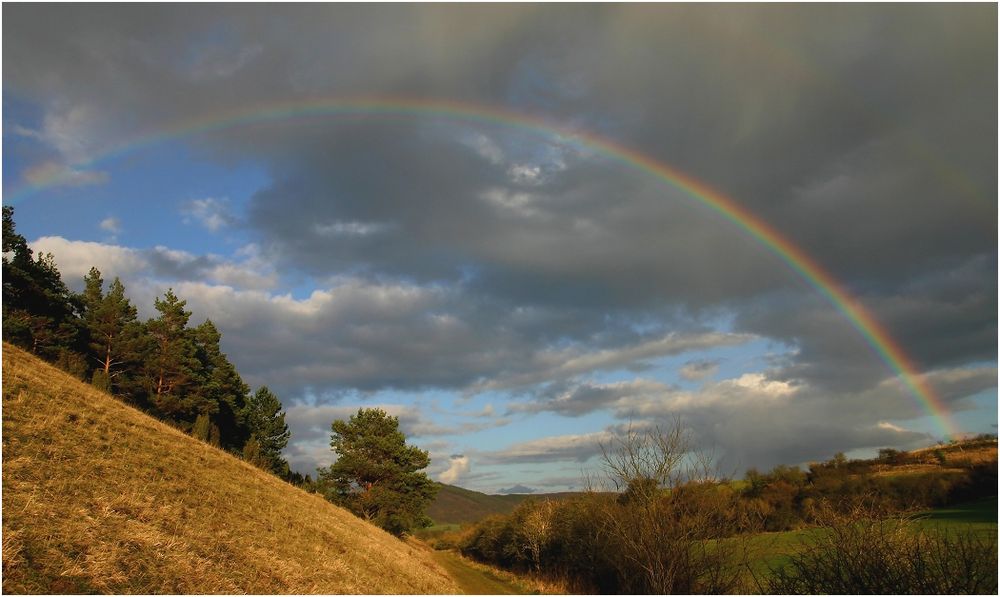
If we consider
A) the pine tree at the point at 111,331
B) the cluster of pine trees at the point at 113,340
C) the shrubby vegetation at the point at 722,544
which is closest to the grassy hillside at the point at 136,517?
the shrubby vegetation at the point at 722,544

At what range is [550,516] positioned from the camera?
6781 cm

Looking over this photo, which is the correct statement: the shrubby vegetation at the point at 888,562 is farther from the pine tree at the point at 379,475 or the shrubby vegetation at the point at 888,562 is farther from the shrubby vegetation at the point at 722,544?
the pine tree at the point at 379,475

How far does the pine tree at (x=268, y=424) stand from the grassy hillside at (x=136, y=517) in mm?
48839

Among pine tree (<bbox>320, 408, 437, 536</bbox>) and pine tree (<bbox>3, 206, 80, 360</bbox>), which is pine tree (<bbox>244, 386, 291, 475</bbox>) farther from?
pine tree (<bbox>3, 206, 80, 360</bbox>)

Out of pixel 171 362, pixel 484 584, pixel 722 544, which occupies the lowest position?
pixel 484 584

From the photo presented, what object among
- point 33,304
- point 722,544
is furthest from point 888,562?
point 33,304

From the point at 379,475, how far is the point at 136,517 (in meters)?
58.3

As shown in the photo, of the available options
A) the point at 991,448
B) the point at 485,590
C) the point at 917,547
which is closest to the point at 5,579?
the point at 917,547

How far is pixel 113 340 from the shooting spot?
161ft

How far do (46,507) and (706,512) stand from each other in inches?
923

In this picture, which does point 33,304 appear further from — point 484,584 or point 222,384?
point 484,584

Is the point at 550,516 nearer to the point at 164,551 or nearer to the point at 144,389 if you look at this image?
the point at 144,389

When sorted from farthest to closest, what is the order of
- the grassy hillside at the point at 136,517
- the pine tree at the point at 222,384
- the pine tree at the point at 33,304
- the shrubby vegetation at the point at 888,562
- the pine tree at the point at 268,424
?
the pine tree at the point at 268,424 < the pine tree at the point at 222,384 < the pine tree at the point at 33,304 < the grassy hillside at the point at 136,517 < the shrubby vegetation at the point at 888,562

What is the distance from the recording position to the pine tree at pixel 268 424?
246 ft
